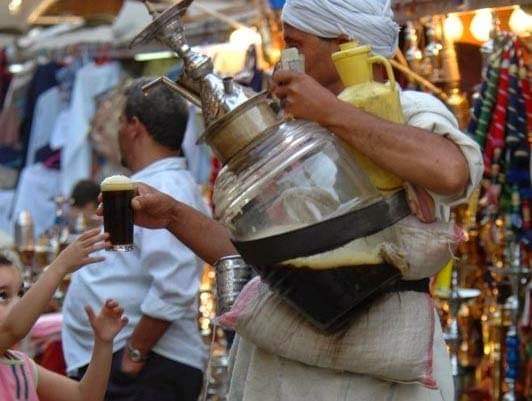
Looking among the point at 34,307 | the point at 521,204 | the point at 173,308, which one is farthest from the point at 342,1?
the point at 521,204

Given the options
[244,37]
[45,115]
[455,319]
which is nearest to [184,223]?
[455,319]

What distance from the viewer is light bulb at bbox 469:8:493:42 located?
5.25 metres

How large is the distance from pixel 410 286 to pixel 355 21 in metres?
0.57

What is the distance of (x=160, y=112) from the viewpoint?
481cm

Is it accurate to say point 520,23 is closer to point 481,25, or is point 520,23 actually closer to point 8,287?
point 481,25

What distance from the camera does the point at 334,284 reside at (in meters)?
2.72

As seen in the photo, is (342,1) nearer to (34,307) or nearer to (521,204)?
(34,307)

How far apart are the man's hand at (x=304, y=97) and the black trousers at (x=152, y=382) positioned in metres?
2.08

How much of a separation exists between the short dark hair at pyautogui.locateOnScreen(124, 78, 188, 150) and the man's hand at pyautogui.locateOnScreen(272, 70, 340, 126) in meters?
2.03

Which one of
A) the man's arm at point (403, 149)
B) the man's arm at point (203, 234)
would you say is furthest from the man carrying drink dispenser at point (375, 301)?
the man's arm at point (203, 234)

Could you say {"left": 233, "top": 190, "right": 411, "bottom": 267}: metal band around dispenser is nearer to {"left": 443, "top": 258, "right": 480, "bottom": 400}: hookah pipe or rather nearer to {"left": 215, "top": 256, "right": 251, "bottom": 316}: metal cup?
{"left": 215, "top": 256, "right": 251, "bottom": 316}: metal cup

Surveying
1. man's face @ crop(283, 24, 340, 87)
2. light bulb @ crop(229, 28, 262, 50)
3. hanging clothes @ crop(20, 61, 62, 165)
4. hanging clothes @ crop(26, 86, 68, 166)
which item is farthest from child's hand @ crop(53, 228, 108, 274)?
hanging clothes @ crop(20, 61, 62, 165)

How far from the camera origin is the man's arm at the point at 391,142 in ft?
8.84

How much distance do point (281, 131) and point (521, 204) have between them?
2.55 meters
